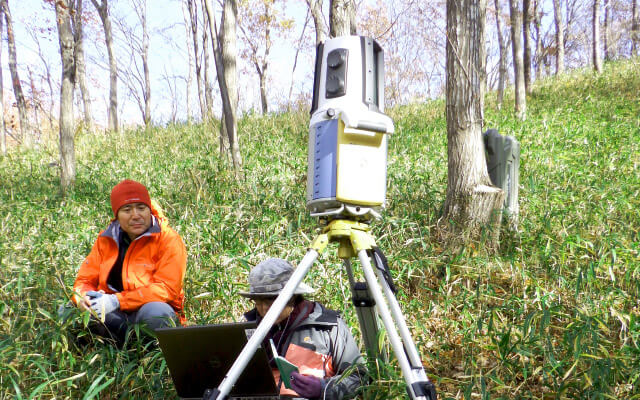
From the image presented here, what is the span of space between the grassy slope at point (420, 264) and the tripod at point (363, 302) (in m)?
0.68

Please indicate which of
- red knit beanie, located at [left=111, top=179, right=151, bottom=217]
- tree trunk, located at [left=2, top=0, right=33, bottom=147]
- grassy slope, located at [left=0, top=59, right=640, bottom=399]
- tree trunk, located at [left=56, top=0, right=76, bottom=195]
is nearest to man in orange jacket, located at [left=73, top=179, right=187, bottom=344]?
red knit beanie, located at [left=111, top=179, right=151, bottom=217]

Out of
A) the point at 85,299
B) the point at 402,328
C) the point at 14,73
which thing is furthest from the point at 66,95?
the point at 14,73

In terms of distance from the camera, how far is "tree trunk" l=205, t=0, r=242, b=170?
5469 mm

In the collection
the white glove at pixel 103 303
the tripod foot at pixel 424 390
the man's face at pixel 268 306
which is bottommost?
the tripod foot at pixel 424 390

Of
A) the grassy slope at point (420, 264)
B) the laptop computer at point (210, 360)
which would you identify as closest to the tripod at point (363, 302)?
the laptop computer at point (210, 360)

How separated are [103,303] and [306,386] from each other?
1412 millimetres

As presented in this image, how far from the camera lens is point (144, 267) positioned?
2990mm

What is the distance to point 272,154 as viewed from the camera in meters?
6.22

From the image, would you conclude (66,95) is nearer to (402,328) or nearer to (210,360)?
(210,360)

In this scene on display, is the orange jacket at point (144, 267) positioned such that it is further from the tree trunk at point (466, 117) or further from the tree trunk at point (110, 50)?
the tree trunk at point (110, 50)

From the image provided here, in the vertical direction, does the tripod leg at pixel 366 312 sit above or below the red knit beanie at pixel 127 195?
below

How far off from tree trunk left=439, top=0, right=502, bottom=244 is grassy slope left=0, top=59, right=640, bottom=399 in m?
0.27

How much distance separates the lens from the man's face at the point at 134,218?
299 centimetres

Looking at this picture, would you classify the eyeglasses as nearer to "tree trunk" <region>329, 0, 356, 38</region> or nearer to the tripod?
the tripod
